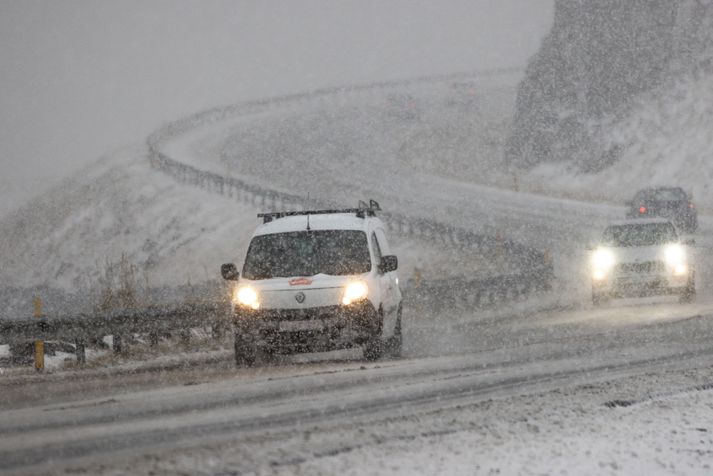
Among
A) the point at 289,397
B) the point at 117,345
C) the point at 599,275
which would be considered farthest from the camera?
the point at 599,275

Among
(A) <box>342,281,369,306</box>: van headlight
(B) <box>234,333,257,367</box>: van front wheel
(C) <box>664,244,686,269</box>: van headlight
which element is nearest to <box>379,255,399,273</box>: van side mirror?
(A) <box>342,281,369,306</box>: van headlight

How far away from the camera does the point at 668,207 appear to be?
39.0 metres

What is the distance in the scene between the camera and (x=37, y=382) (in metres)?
13.9

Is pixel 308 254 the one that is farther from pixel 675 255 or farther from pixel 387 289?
pixel 675 255

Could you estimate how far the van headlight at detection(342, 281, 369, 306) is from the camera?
14.4 metres

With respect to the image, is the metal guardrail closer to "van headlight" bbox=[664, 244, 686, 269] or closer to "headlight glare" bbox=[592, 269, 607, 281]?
"headlight glare" bbox=[592, 269, 607, 281]

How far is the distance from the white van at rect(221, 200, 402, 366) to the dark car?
2494cm

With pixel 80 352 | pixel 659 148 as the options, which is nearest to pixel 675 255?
pixel 80 352

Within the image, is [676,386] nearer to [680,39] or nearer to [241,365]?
[241,365]

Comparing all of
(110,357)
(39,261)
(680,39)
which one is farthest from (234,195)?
(110,357)

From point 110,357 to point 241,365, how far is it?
13.3 ft

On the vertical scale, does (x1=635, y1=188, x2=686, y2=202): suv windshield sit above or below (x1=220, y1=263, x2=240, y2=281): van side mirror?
above

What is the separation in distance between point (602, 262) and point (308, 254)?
8.85 metres

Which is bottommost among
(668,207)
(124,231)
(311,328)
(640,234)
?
(311,328)
